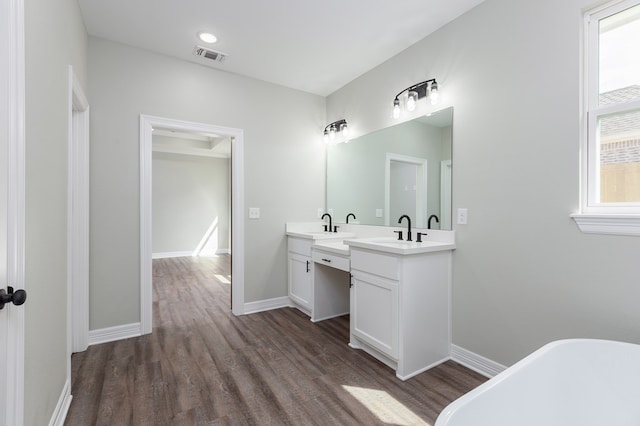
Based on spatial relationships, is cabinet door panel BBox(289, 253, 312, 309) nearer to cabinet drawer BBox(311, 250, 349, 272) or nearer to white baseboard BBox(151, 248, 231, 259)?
cabinet drawer BBox(311, 250, 349, 272)

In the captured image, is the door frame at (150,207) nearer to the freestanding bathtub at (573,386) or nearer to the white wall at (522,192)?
the white wall at (522,192)

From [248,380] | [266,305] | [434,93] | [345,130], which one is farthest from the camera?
[345,130]

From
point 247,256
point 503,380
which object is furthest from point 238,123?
point 503,380

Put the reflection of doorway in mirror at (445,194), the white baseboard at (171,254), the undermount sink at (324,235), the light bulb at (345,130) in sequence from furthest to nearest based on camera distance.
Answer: the white baseboard at (171,254) → the light bulb at (345,130) → the undermount sink at (324,235) → the reflection of doorway in mirror at (445,194)

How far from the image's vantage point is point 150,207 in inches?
108

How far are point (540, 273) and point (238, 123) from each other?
2.98 metres

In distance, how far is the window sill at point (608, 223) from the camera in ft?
4.73

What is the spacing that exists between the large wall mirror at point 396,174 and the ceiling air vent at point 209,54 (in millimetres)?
1554

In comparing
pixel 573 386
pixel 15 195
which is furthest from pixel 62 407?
pixel 573 386

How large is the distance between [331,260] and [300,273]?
643 millimetres

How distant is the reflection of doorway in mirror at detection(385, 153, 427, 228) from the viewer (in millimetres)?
2574

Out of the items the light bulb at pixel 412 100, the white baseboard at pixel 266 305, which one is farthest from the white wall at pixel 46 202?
the light bulb at pixel 412 100

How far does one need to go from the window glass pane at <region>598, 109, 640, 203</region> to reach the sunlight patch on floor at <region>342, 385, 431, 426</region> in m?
1.60

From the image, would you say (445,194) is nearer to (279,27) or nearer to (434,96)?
(434,96)
